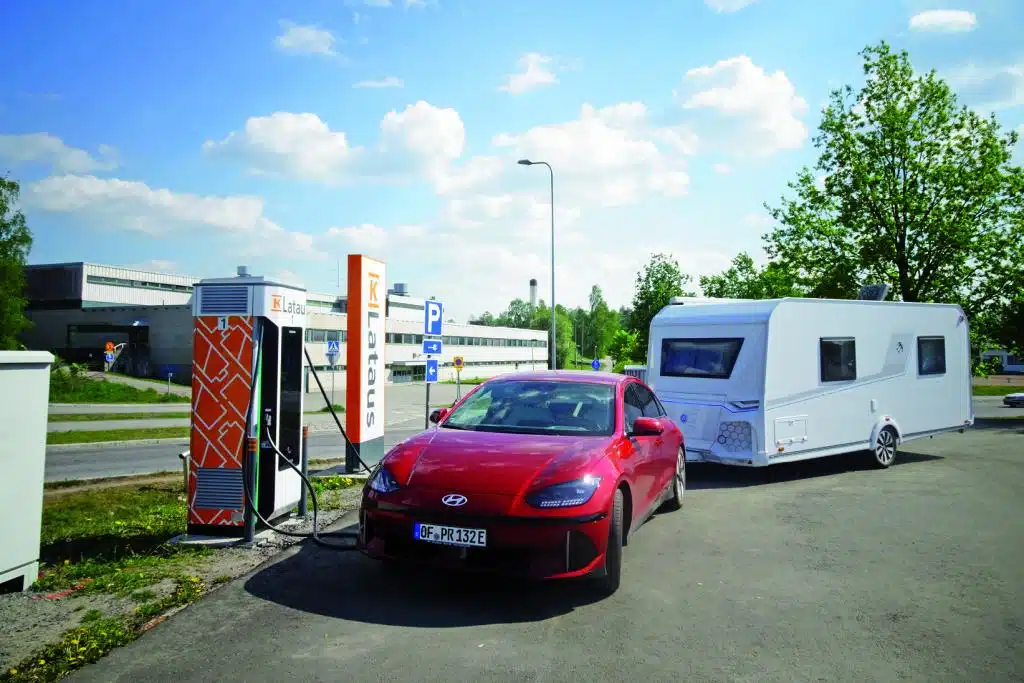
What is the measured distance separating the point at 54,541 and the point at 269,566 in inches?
107

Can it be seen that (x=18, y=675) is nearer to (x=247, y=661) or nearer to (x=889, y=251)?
(x=247, y=661)

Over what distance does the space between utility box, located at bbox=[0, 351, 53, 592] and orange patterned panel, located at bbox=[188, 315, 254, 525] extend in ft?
4.46

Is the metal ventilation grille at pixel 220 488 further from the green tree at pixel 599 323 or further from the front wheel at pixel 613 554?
the green tree at pixel 599 323

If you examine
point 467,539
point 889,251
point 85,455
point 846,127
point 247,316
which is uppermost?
point 846,127

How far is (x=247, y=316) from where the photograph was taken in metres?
6.42

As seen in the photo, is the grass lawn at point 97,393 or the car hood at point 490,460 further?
the grass lawn at point 97,393

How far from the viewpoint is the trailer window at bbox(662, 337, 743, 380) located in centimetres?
1058

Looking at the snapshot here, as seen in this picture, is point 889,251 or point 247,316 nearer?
point 247,316

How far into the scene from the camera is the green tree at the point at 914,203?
2475cm

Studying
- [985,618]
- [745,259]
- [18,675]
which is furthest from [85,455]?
[745,259]

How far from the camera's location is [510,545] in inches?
179

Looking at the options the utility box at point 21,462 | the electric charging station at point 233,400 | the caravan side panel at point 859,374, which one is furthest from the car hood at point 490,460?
the caravan side panel at point 859,374

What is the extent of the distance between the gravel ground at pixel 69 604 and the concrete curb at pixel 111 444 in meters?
12.7

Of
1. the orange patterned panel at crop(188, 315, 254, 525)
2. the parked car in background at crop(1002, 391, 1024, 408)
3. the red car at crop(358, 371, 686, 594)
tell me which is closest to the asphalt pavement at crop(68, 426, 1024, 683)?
the red car at crop(358, 371, 686, 594)
